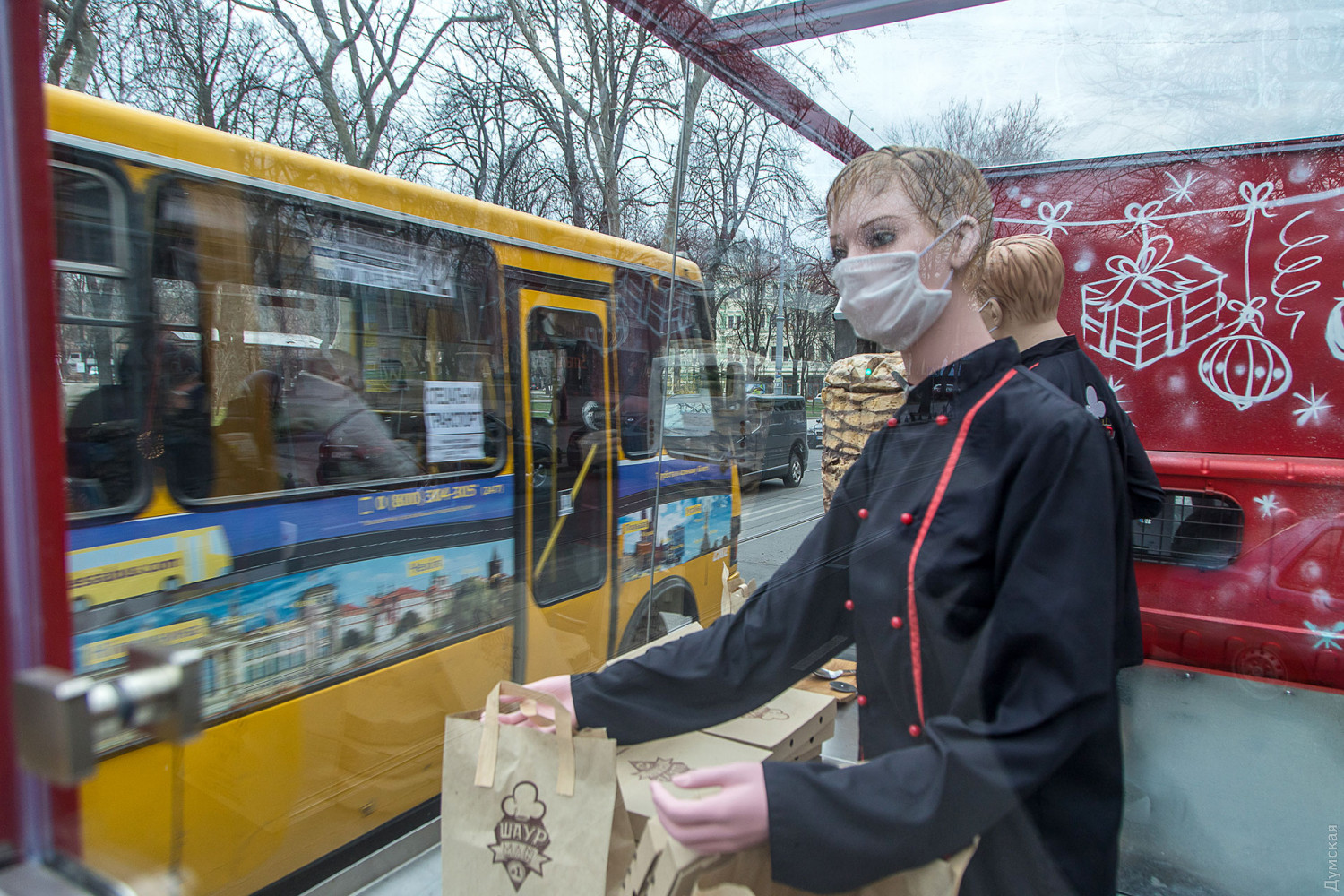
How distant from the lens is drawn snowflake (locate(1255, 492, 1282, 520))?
2.71m

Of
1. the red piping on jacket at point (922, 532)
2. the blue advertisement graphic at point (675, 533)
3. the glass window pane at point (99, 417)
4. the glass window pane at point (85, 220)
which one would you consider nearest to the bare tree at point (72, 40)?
the glass window pane at point (85, 220)

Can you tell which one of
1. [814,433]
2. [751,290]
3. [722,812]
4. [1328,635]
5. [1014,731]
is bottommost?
[1328,635]

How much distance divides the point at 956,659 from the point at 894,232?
0.67 m

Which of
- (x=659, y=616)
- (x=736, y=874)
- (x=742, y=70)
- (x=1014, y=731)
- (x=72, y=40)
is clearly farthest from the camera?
(x=659, y=616)

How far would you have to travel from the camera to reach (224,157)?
1881 mm

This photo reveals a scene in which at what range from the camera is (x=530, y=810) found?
1.28 metres

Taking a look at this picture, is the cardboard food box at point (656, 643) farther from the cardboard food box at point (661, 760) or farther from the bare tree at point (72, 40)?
the bare tree at point (72, 40)

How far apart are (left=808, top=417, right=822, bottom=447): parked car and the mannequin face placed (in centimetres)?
114

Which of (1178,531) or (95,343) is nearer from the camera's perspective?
(95,343)

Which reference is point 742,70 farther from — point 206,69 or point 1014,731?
point 1014,731

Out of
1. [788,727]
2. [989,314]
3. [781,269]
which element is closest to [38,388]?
[989,314]

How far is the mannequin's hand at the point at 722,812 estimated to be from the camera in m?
0.94

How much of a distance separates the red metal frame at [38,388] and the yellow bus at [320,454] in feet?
2.03

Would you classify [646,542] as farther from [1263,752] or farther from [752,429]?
[1263,752]
